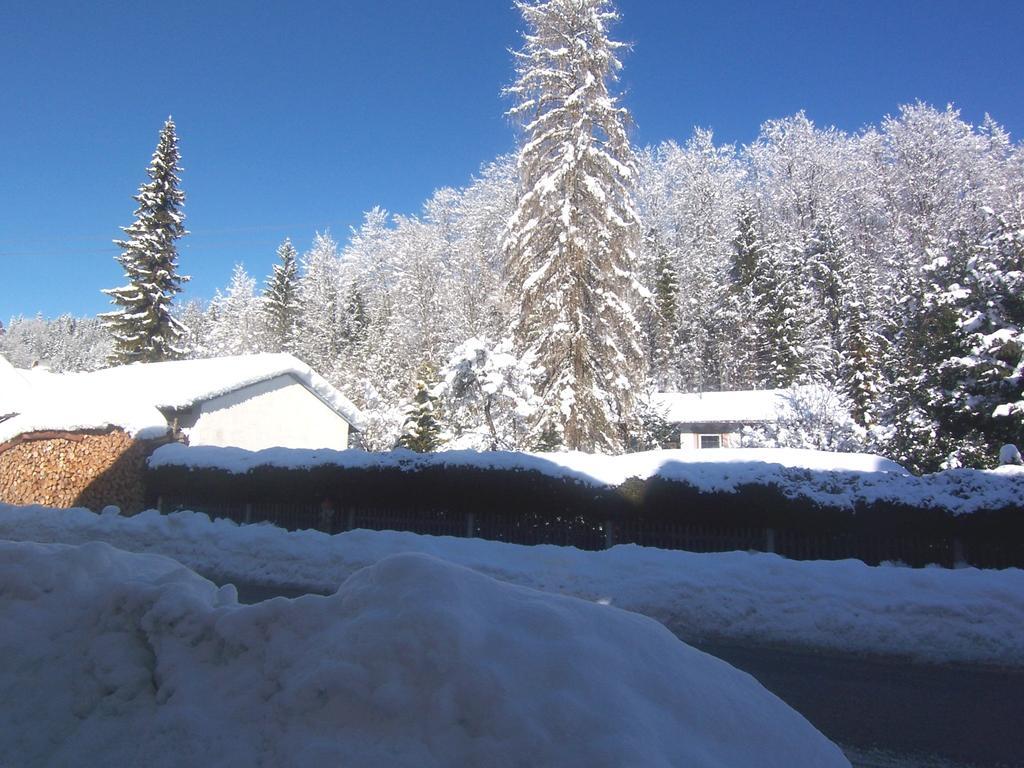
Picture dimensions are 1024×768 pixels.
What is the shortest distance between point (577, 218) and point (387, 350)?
2957 centimetres

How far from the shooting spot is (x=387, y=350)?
47.8 metres

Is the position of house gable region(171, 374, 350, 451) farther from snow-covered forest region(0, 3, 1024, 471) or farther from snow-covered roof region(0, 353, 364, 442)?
snow-covered forest region(0, 3, 1024, 471)

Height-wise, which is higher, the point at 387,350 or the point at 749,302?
the point at 749,302

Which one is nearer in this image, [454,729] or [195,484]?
[454,729]

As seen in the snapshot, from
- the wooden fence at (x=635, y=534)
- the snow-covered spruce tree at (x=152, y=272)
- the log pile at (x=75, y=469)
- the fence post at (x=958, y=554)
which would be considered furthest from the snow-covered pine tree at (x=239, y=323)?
the fence post at (x=958, y=554)

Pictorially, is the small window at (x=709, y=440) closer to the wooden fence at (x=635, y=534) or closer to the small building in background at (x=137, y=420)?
the small building in background at (x=137, y=420)

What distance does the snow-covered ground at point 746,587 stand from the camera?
Answer: 294 inches

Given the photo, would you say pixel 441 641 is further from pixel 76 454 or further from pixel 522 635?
pixel 76 454

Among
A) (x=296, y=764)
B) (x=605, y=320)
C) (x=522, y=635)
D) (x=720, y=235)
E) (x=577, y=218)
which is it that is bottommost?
(x=296, y=764)

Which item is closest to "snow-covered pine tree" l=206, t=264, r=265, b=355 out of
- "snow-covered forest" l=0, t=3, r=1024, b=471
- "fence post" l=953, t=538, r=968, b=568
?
"snow-covered forest" l=0, t=3, r=1024, b=471

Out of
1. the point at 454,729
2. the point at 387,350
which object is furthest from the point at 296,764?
the point at 387,350

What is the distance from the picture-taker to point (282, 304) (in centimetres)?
5816

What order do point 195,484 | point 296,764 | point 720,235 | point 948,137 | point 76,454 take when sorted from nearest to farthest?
point 296,764 → point 195,484 → point 76,454 → point 948,137 → point 720,235

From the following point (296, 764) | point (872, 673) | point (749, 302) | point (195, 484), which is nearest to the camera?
point (296, 764)
